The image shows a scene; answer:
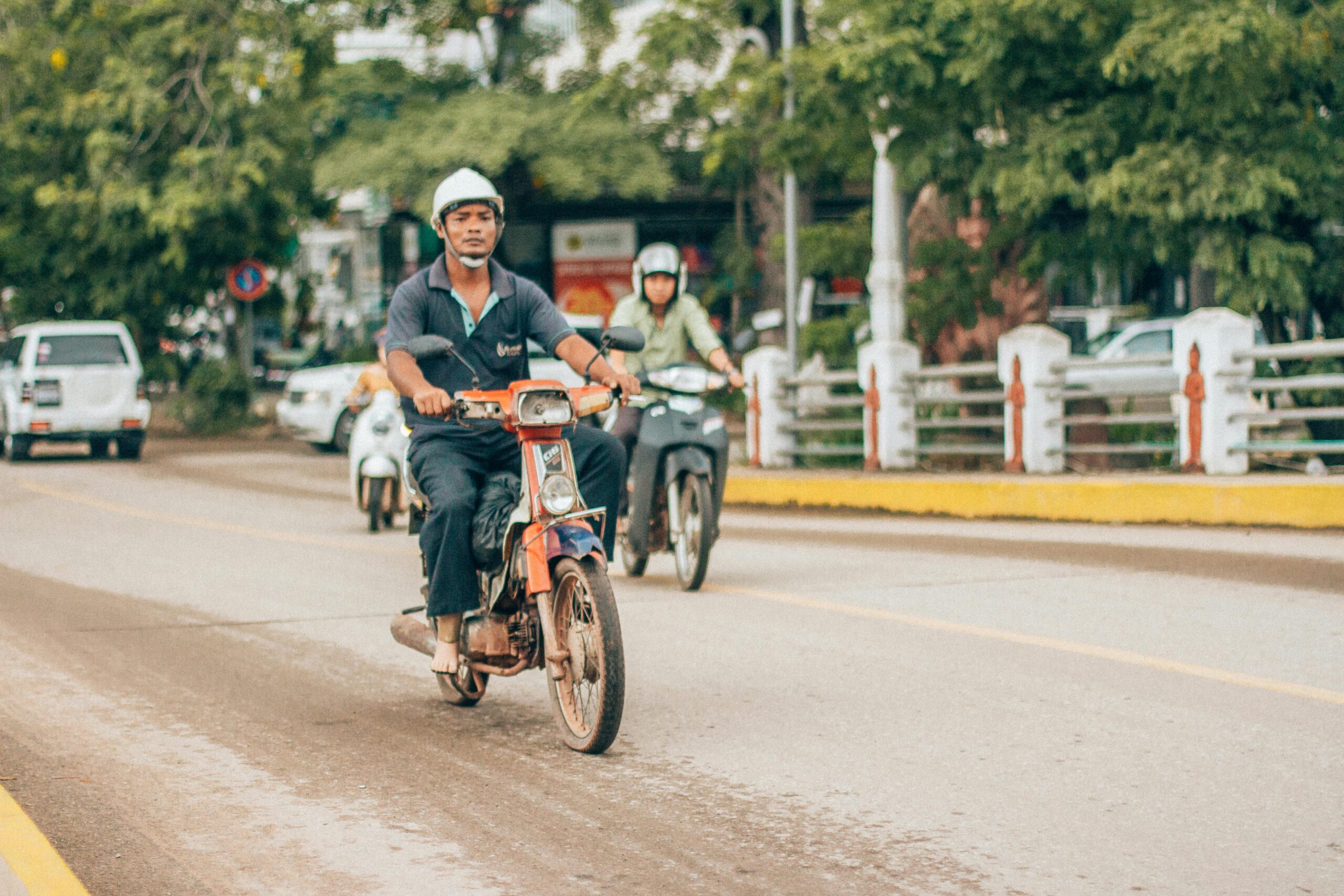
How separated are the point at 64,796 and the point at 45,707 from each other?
159 centimetres

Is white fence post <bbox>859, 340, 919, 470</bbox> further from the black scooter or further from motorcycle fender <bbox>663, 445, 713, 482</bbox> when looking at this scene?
motorcycle fender <bbox>663, 445, 713, 482</bbox>

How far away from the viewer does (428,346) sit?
19.7ft

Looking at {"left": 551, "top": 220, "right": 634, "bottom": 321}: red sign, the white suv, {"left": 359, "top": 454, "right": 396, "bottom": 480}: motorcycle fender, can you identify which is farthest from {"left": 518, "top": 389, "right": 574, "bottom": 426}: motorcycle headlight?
{"left": 551, "top": 220, "right": 634, "bottom": 321}: red sign

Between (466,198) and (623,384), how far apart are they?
0.89 meters

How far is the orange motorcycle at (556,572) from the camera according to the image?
5.86 metres

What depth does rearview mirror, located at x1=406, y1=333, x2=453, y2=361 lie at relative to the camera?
599cm

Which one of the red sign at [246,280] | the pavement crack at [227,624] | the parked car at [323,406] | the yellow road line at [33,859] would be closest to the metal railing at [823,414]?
the parked car at [323,406]

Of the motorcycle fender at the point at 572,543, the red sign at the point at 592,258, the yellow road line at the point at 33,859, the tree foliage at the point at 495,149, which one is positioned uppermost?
the tree foliage at the point at 495,149

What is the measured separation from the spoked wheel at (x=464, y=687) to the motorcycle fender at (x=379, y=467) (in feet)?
25.5

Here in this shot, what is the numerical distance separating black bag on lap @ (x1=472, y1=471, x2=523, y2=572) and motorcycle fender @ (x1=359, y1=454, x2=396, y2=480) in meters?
8.37

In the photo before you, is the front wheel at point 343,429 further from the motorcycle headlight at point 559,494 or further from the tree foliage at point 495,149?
the motorcycle headlight at point 559,494

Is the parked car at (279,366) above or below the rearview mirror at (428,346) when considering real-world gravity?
above

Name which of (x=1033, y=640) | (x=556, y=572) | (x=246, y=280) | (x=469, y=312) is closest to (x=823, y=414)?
(x=1033, y=640)

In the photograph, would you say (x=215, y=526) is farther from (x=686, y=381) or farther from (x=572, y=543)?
(x=572, y=543)
